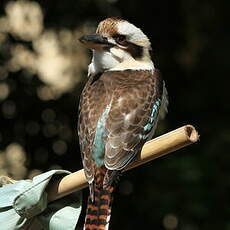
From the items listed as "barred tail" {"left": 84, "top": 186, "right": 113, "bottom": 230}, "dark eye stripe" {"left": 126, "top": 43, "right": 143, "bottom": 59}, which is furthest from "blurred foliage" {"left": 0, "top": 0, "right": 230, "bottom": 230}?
"barred tail" {"left": 84, "top": 186, "right": 113, "bottom": 230}

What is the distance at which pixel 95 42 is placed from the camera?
2.64m

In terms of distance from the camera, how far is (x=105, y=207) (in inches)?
85.2

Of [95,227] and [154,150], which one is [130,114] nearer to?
[95,227]

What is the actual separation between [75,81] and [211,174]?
112 centimetres

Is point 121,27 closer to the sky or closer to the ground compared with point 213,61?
closer to the sky

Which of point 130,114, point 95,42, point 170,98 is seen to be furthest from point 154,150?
point 170,98

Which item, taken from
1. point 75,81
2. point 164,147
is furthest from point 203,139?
point 164,147

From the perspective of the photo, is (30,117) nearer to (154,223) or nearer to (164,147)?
(154,223)

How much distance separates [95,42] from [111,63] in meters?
0.14

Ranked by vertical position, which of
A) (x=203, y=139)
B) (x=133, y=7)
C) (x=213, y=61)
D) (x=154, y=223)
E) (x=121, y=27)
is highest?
(x=121, y=27)

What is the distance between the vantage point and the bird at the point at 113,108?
222cm

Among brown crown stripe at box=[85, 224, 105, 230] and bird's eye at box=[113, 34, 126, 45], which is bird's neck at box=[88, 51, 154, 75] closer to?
bird's eye at box=[113, 34, 126, 45]

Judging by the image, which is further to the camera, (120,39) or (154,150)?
(120,39)

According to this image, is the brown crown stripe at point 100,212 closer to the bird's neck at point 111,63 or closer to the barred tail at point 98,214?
the barred tail at point 98,214
